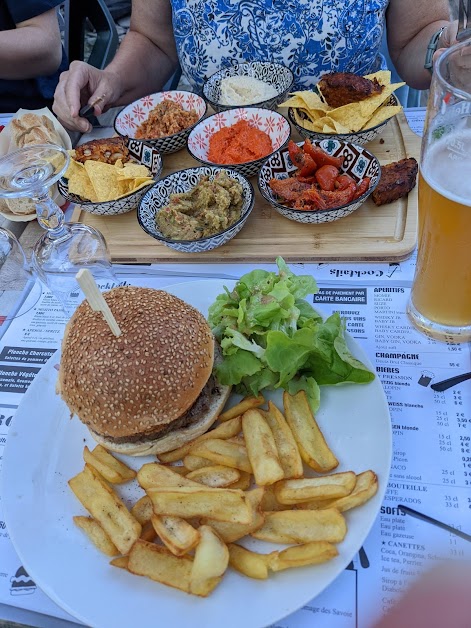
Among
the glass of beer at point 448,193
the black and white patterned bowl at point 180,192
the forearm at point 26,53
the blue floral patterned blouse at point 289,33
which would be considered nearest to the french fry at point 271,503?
the glass of beer at point 448,193

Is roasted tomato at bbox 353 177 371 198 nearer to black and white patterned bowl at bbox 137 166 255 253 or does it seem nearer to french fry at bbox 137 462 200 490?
black and white patterned bowl at bbox 137 166 255 253

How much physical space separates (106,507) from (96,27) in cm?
339

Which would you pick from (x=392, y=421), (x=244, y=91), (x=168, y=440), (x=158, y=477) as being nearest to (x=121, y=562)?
(x=158, y=477)

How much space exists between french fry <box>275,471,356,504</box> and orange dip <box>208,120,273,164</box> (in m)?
1.46

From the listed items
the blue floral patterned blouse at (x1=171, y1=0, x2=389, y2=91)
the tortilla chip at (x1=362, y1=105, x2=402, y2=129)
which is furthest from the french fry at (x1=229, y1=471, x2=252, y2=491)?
the blue floral patterned blouse at (x1=171, y1=0, x2=389, y2=91)

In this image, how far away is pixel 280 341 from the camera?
1337 mm

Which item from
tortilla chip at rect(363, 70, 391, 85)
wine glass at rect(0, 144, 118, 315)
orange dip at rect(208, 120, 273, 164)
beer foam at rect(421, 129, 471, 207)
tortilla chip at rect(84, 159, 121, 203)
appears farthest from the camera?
tortilla chip at rect(363, 70, 391, 85)

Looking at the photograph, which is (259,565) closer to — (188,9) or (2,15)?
(188,9)

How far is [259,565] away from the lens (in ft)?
3.43

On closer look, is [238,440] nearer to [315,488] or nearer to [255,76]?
[315,488]

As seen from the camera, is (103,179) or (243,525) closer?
(243,525)

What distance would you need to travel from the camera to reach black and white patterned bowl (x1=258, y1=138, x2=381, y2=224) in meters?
1.81

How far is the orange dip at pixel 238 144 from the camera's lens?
219 centimetres

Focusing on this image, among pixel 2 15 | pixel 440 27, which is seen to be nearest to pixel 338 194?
pixel 440 27
